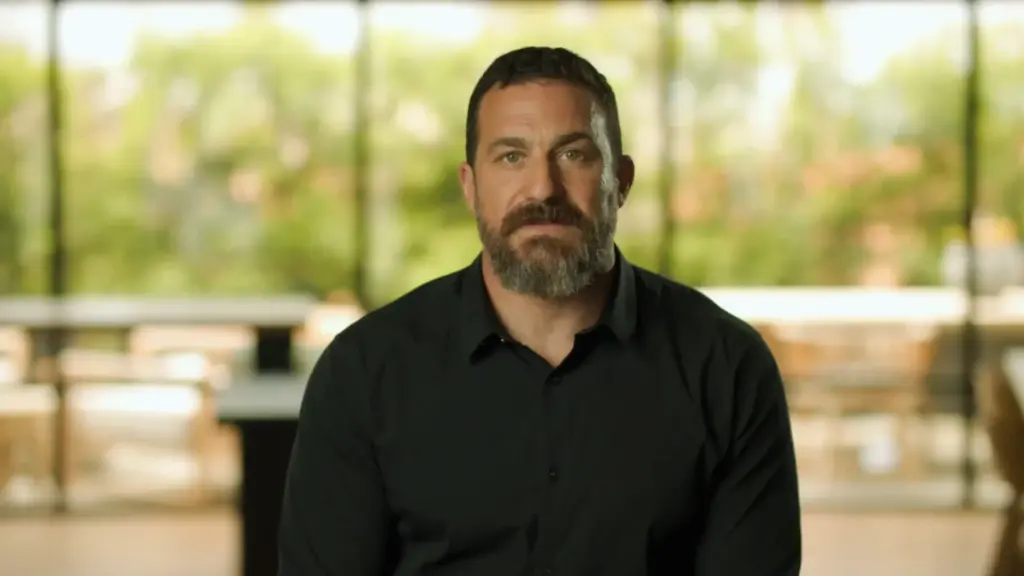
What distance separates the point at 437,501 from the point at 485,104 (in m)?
0.47

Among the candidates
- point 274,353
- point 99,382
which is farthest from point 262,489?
point 99,382

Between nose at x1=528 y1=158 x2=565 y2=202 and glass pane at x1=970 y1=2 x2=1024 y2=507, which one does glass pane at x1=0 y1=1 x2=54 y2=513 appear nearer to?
glass pane at x1=970 y1=2 x2=1024 y2=507

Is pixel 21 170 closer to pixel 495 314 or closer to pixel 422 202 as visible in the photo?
pixel 422 202

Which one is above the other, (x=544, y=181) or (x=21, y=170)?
(x=21, y=170)

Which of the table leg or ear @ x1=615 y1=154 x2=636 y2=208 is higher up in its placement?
ear @ x1=615 y1=154 x2=636 y2=208

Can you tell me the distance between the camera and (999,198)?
729cm

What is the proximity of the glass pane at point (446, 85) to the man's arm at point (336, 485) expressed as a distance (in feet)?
16.8

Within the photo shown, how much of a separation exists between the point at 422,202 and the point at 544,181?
17.4 ft

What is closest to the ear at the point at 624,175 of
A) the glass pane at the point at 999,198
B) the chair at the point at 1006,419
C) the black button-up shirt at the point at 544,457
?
the black button-up shirt at the point at 544,457

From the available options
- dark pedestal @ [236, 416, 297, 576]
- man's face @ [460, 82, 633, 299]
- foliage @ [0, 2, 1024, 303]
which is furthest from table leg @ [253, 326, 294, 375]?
man's face @ [460, 82, 633, 299]

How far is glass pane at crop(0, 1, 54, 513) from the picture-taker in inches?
281

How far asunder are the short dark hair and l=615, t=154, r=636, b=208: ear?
0.03 m

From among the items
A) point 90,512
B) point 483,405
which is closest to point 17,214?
point 90,512

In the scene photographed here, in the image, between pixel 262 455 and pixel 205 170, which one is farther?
pixel 205 170
